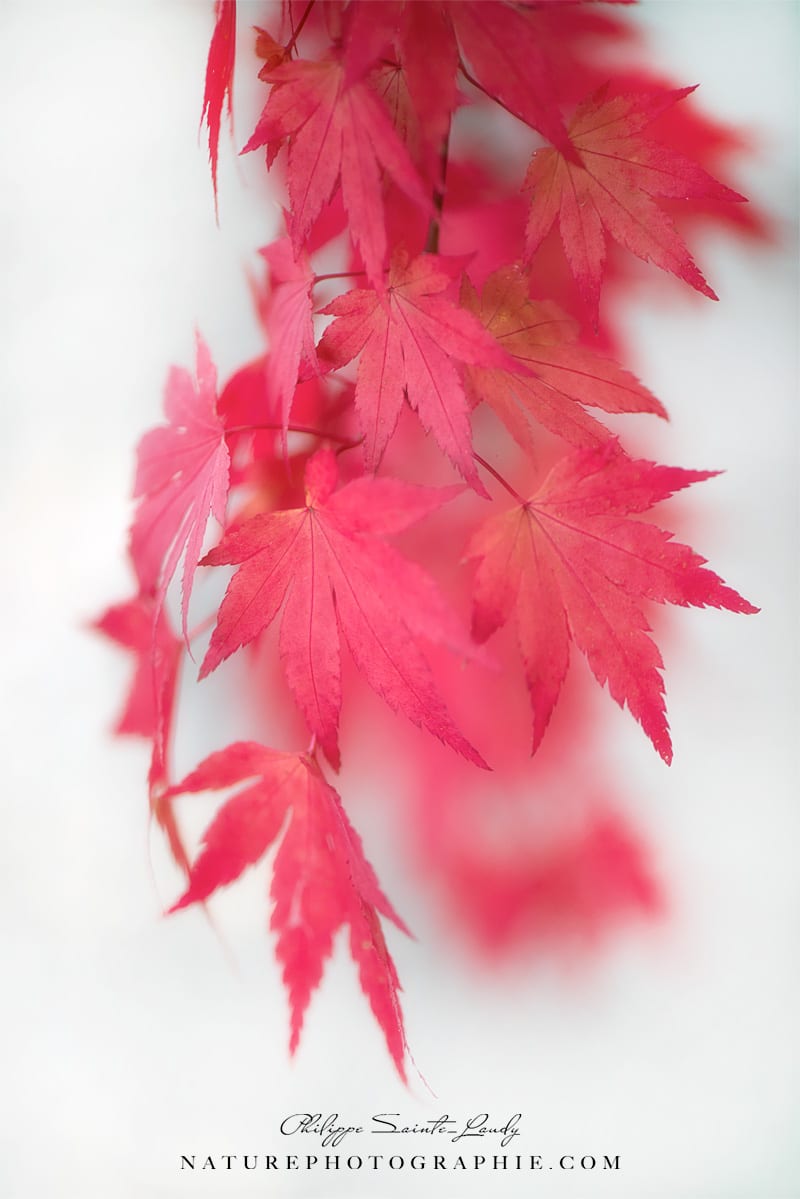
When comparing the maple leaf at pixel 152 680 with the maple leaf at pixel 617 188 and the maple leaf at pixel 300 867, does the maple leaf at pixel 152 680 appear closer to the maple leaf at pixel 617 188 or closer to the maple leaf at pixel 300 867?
the maple leaf at pixel 300 867

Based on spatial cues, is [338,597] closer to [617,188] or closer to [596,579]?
[596,579]

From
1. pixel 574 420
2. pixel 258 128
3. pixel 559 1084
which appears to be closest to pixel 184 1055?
pixel 559 1084

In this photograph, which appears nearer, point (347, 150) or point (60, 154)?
point (347, 150)

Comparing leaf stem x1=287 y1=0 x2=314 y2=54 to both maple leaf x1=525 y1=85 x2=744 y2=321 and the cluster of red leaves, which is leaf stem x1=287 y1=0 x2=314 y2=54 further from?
maple leaf x1=525 y1=85 x2=744 y2=321

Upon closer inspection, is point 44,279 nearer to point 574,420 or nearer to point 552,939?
point 574,420
